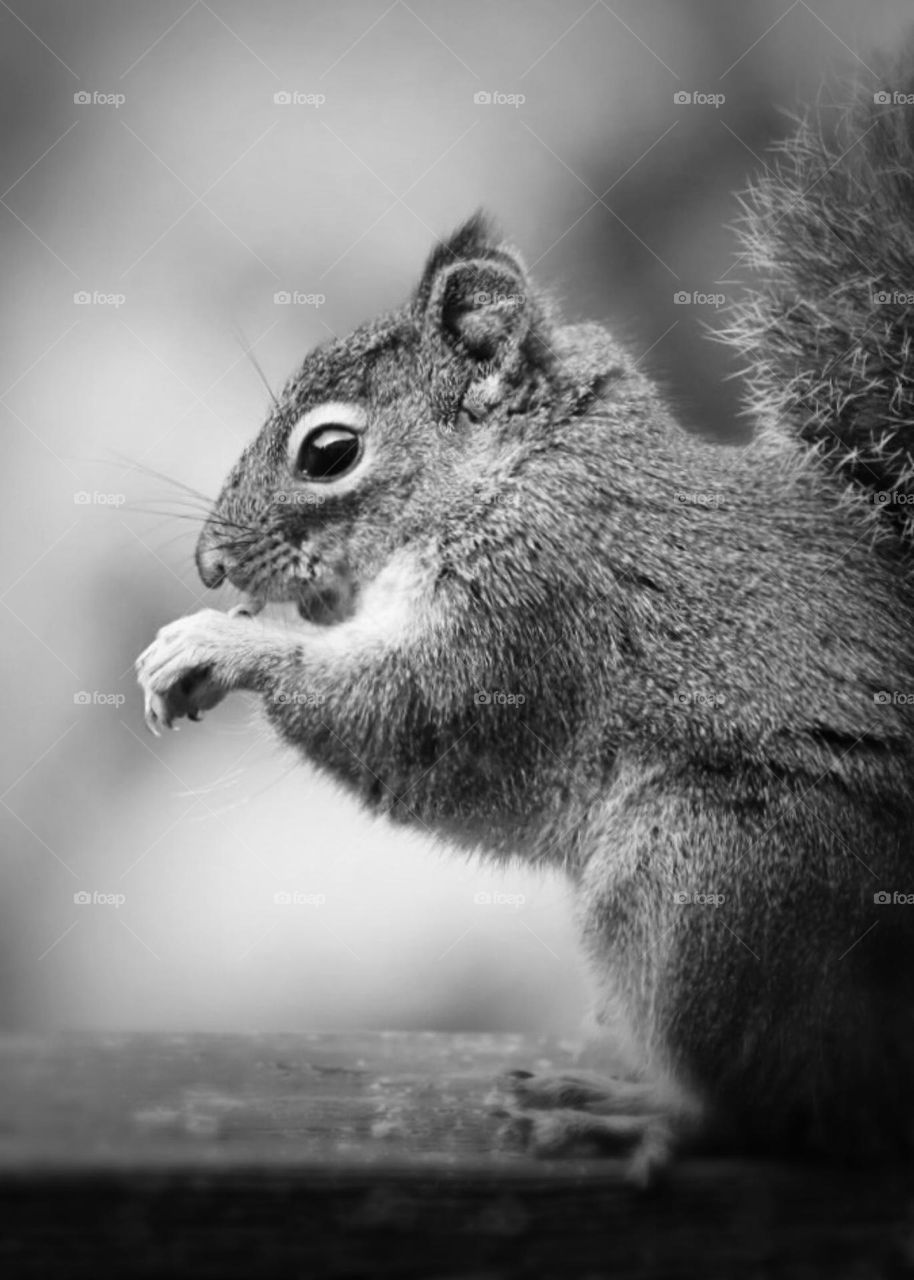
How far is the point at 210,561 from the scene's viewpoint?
1252mm

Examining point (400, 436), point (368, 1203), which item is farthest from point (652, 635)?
point (368, 1203)

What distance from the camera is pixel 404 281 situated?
141cm

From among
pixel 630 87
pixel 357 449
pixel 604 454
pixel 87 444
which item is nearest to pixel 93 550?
pixel 87 444

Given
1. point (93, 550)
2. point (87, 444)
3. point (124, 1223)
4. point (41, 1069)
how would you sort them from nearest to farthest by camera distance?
1. point (124, 1223)
2. point (41, 1069)
3. point (87, 444)
4. point (93, 550)

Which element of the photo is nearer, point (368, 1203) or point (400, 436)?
point (368, 1203)

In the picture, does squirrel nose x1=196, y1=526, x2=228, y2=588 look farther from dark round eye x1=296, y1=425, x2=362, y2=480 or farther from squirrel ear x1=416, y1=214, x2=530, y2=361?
squirrel ear x1=416, y1=214, x2=530, y2=361

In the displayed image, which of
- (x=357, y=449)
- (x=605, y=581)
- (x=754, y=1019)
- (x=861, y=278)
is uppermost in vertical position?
(x=861, y=278)

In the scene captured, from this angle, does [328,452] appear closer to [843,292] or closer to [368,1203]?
[843,292]

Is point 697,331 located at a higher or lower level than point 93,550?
higher

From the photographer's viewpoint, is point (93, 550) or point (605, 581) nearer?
point (605, 581)

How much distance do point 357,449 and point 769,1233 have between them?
2.40ft

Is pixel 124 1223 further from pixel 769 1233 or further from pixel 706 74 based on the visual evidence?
pixel 706 74

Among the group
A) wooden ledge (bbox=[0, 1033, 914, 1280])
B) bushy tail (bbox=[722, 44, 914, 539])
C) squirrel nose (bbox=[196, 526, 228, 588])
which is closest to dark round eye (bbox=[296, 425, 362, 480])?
squirrel nose (bbox=[196, 526, 228, 588])

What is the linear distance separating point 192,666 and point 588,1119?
1.63 ft
